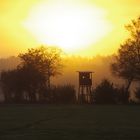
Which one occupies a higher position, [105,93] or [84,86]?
[84,86]

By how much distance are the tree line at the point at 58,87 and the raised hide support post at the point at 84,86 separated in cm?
157

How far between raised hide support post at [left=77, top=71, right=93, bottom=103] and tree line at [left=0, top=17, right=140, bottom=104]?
61.6 inches

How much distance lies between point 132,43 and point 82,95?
1136cm

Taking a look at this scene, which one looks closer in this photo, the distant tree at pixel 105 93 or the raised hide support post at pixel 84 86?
the distant tree at pixel 105 93

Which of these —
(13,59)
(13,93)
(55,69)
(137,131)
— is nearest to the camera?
(137,131)

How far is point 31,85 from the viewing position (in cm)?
9244

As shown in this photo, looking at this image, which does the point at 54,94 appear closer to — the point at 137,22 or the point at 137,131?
the point at 137,22

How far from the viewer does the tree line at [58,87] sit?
82125mm

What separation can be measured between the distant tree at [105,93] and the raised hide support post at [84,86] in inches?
154

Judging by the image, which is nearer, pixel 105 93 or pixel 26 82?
pixel 105 93

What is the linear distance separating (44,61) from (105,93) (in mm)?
23908

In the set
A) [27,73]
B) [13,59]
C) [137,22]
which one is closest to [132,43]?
[137,22]

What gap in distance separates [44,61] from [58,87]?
15.6 meters

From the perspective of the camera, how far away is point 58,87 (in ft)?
288
